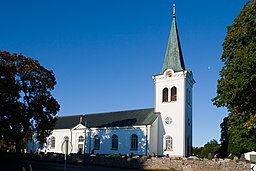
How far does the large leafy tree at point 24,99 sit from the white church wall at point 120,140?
940cm

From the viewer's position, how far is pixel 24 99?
35.1 metres

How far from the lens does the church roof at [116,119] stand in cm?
4228

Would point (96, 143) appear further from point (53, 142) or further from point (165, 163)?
point (165, 163)

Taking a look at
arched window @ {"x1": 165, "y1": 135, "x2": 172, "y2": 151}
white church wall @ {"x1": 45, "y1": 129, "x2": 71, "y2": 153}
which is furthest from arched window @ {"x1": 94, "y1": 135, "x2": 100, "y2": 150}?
arched window @ {"x1": 165, "y1": 135, "x2": 172, "y2": 151}

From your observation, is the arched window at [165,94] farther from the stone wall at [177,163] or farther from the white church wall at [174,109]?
the stone wall at [177,163]

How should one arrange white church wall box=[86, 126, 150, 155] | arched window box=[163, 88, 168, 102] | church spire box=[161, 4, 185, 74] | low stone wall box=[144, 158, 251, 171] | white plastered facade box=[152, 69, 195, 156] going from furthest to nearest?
church spire box=[161, 4, 185, 74] → arched window box=[163, 88, 168, 102] → white church wall box=[86, 126, 150, 155] → white plastered facade box=[152, 69, 195, 156] → low stone wall box=[144, 158, 251, 171]

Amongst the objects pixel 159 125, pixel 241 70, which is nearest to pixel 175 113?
pixel 159 125

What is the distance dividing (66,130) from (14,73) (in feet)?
65.4

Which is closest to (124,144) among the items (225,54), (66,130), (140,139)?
(140,139)

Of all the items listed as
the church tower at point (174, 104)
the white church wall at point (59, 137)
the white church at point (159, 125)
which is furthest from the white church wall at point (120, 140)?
the white church wall at point (59, 137)

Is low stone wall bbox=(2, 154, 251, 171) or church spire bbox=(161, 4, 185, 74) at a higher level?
church spire bbox=(161, 4, 185, 74)

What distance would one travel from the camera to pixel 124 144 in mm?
42125

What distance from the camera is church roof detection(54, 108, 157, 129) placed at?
42.3 meters

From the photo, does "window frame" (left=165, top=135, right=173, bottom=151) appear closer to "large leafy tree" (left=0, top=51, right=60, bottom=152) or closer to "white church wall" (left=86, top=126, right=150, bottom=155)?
"white church wall" (left=86, top=126, right=150, bottom=155)
